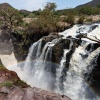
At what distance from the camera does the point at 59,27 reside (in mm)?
30109

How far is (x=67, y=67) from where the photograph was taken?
22.1 meters

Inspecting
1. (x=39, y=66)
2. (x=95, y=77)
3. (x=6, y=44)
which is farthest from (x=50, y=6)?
(x=95, y=77)

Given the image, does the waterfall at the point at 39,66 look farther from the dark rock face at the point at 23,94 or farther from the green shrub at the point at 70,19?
the dark rock face at the point at 23,94

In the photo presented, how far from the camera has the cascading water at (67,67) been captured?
20.2 meters

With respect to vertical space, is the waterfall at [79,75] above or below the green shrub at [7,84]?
below

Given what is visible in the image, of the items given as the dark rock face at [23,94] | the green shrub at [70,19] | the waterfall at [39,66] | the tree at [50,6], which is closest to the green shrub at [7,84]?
the dark rock face at [23,94]

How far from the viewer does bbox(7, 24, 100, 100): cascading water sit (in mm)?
20250

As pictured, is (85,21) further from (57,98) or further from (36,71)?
(57,98)

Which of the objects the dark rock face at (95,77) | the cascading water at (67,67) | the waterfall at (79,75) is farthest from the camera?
the cascading water at (67,67)

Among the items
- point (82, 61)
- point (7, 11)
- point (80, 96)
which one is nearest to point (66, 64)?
→ point (82, 61)

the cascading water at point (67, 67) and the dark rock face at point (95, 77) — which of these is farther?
the cascading water at point (67, 67)

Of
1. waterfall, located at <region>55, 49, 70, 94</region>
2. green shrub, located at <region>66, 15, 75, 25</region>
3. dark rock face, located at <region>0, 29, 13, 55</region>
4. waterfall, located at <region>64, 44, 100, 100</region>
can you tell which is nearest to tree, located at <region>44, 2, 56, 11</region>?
green shrub, located at <region>66, 15, 75, 25</region>

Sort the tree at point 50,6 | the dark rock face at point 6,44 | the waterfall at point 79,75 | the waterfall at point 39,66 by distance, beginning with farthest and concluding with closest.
Answer: the tree at point 50,6
the dark rock face at point 6,44
the waterfall at point 39,66
the waterfall at point 79,75

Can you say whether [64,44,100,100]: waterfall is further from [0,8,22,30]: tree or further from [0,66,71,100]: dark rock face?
[0,8,22,30]: tree
